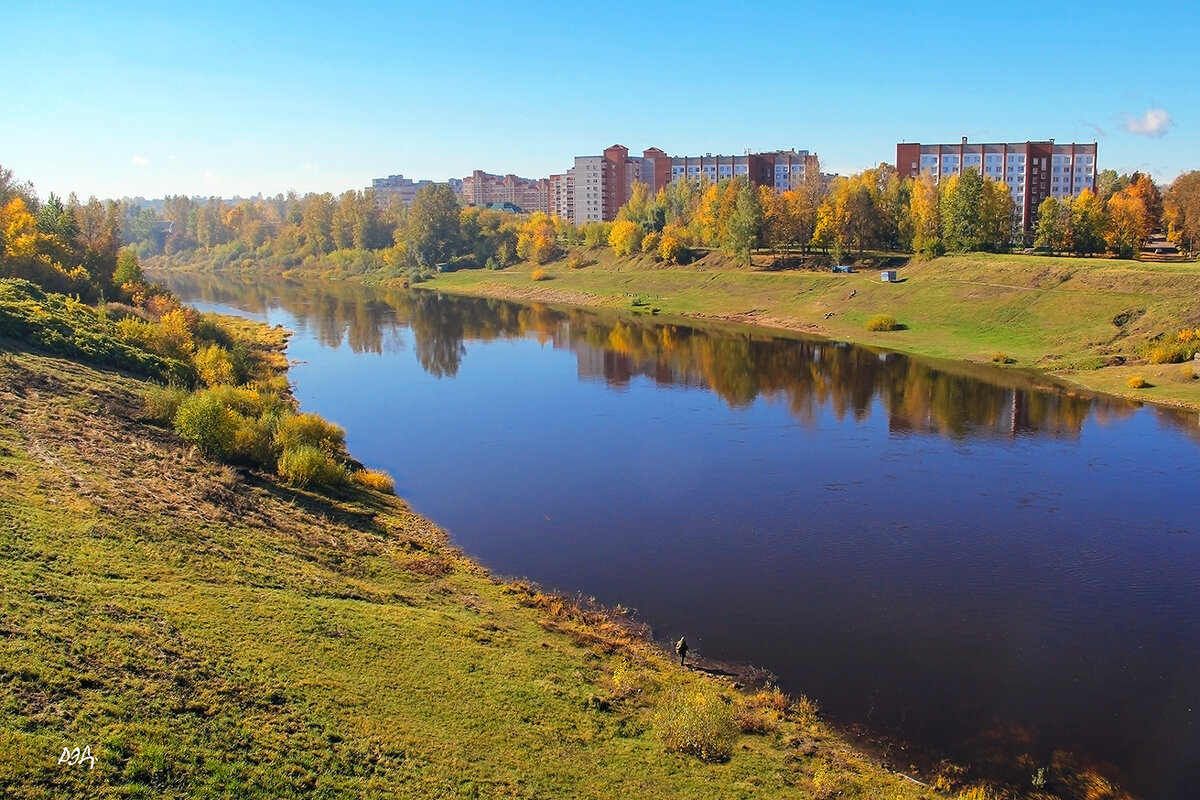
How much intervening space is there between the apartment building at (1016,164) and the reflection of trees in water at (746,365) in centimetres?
5552

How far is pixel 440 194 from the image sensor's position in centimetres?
11456

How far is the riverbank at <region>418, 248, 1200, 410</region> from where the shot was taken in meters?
46.5

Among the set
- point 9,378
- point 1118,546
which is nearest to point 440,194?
point 9,378

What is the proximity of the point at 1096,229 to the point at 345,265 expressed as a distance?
91.2 m

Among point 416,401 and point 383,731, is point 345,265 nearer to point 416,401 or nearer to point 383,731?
point 416,401

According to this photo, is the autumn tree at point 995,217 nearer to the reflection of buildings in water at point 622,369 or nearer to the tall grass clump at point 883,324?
the tall grass clump at point 883,324

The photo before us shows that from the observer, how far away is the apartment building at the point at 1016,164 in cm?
10475

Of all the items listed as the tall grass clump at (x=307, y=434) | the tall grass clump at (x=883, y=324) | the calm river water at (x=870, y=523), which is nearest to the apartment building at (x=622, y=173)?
the tall grass clump at (x=883, y=324)

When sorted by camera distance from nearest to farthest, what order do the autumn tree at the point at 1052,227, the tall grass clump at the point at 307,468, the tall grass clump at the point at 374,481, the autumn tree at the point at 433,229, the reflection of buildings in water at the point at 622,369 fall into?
the tall grass clump at the point at 307,468, the tall grass clump at the point at 374,481, the reflection of buildings in water at the point at 622,369, the autumn tree at the point at 1052,227, the autumn tree at the point at 433,229

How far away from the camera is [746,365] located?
51031 mm

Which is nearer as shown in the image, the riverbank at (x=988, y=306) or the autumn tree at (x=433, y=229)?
the riverbank at (x=988, y=306)

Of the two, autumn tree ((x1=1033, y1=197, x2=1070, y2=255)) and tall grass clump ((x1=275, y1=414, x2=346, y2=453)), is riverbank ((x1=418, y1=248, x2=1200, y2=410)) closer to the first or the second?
autumn tree ((x1=1033, y1=197, x2=1070, y2=255))

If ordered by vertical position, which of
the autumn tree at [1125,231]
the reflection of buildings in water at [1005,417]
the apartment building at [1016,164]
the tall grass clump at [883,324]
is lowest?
the reflection of buildings in water at [1005,417]

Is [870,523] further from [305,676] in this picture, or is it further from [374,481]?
[305,676]
